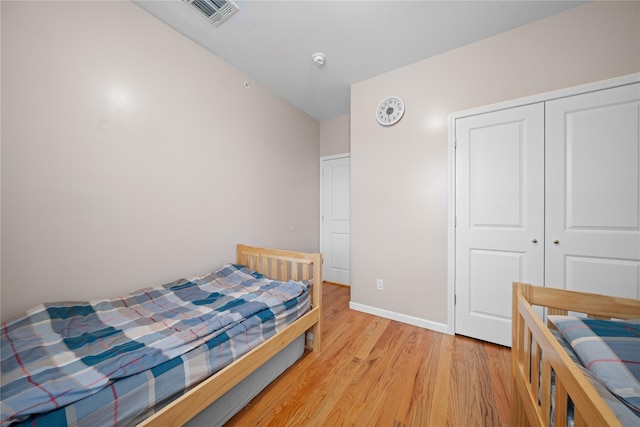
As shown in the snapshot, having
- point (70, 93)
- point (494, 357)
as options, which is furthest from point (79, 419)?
point (494, 357)

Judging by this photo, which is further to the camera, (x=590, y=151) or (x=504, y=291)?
(x=504, y=291)

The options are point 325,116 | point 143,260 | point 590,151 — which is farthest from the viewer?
point 325,116

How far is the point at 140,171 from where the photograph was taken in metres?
1.59

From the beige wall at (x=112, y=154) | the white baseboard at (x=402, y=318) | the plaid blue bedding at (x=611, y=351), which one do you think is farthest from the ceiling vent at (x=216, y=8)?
the white baseboard at (x=402, y=318)

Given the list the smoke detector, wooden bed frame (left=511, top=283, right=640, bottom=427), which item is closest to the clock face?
the smoke detector

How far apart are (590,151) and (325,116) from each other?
2750 millimetres

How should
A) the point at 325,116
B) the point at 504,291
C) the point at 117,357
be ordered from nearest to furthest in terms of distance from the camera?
the point at 117,357, the point at 504,291, the point at 325,116

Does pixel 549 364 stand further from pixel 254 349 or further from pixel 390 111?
pixel 390 111

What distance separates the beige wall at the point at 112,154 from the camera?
1184mm

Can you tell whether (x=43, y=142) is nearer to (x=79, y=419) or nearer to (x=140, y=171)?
(x=140, y=171)

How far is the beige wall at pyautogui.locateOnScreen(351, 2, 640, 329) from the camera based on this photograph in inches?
60.0

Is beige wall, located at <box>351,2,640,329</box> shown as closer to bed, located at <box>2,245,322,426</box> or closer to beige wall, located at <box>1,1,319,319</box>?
bed, located at <box>2,245,322,426</box>

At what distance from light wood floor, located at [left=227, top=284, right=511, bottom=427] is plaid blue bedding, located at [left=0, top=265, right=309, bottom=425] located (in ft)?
1.28

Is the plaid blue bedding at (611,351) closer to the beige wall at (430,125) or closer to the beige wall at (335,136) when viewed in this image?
the beige wall at (430,125)
